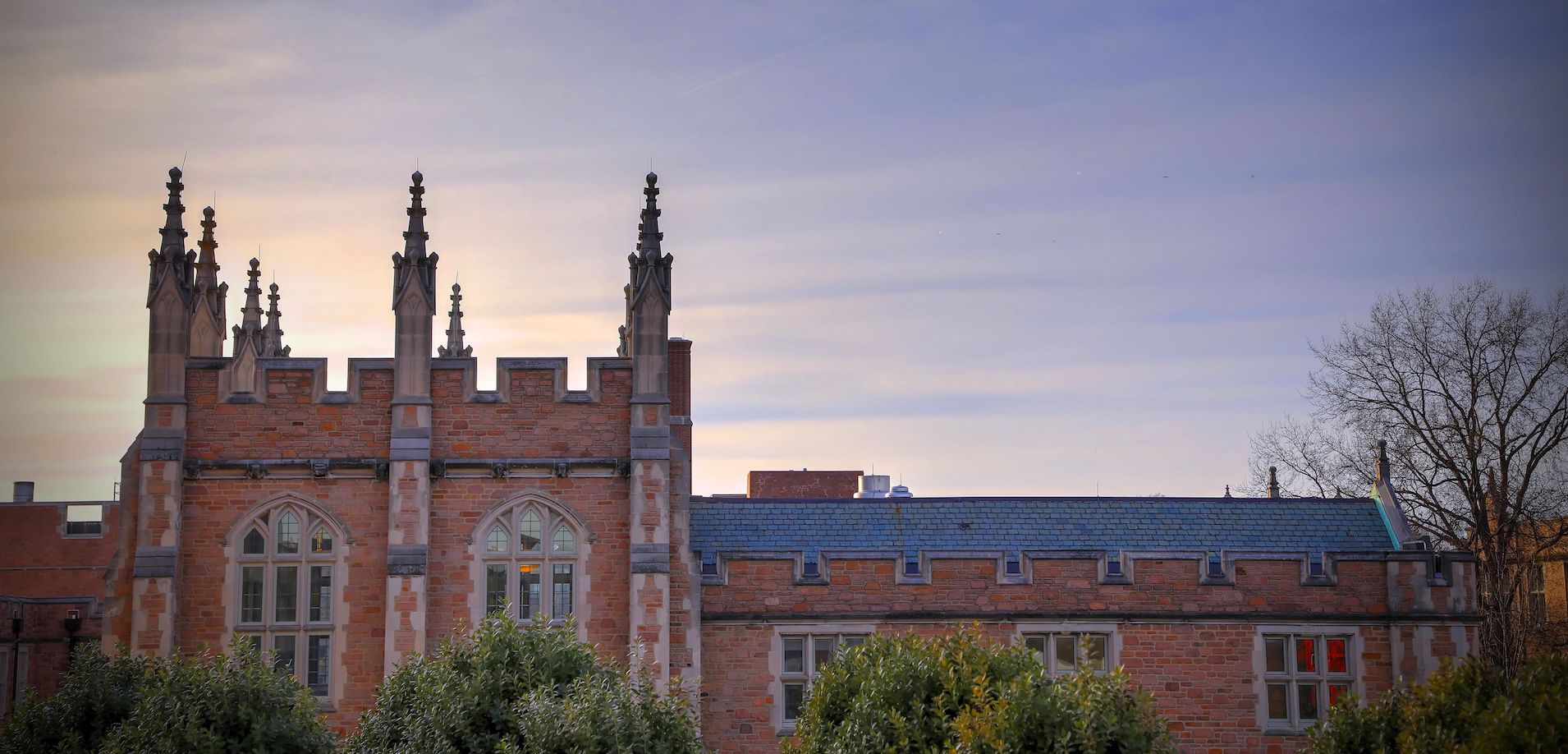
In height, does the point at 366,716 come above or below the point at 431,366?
below

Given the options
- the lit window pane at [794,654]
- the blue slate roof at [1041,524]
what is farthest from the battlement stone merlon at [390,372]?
the lit window pane at [794,654]

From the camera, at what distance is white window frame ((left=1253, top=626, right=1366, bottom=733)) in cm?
2605

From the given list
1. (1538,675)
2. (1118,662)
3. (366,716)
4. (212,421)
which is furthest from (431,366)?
(1538,675)

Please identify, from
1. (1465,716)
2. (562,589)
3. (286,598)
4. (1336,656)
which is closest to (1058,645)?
(1336,656)

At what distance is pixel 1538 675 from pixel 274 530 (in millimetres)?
19238

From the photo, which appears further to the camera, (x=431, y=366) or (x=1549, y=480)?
(x=1549, y=480)

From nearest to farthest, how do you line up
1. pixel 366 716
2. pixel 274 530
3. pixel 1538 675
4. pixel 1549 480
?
pixel 1538 675 < pixel 366 716 < pixel 274 530 < pixel 1549 480

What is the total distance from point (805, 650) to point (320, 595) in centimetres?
810

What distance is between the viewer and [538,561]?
25.3 meters

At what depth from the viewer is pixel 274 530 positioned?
83.0 ft

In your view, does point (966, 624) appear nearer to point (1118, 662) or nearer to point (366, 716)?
point (1118, 662)

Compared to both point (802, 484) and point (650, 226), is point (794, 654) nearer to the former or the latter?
point (650, 226)

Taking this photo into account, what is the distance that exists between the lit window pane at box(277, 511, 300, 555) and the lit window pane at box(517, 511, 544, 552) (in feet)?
12.0

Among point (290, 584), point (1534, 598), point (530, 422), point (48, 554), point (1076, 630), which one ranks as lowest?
point (1076, 630)
